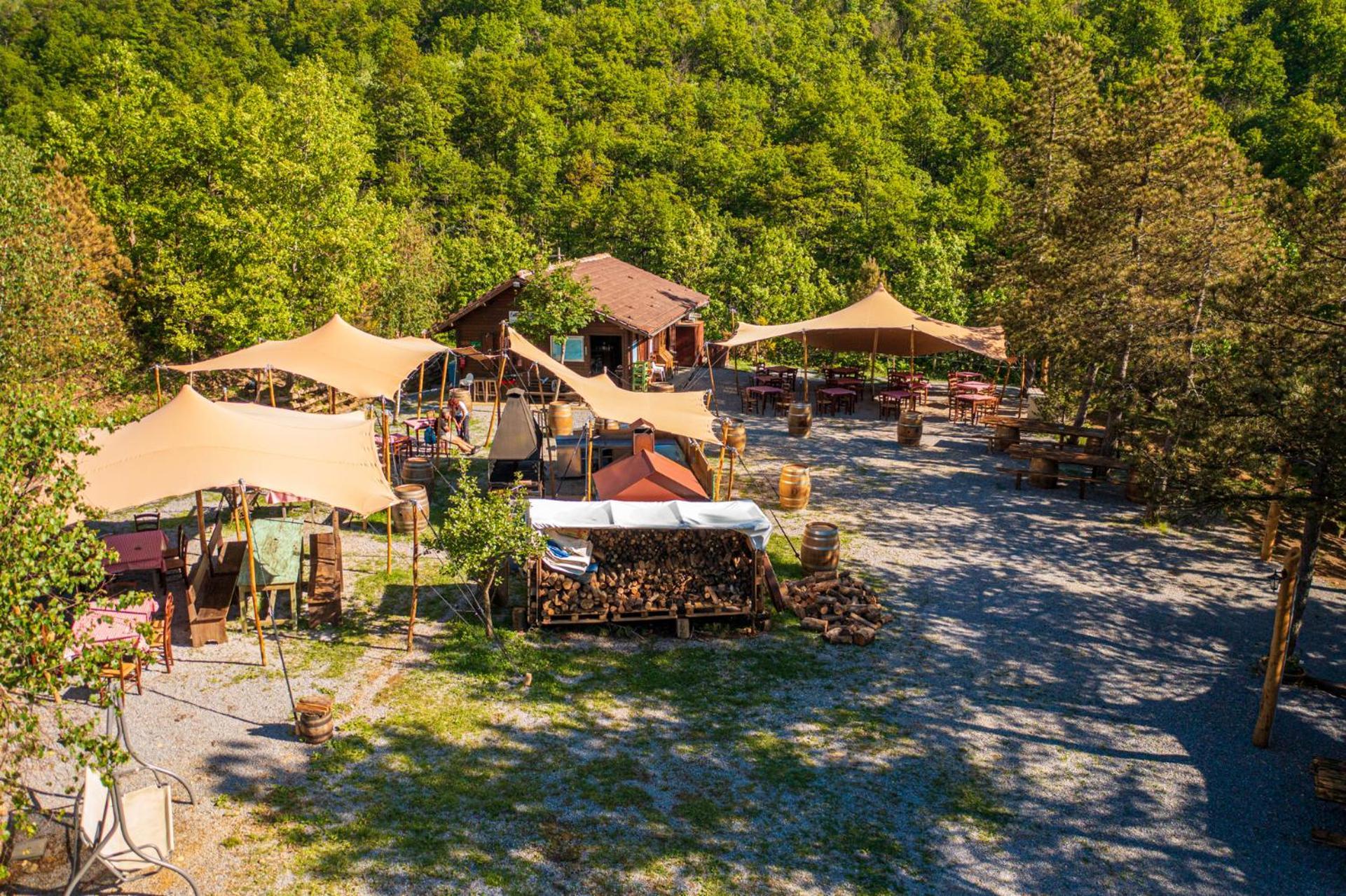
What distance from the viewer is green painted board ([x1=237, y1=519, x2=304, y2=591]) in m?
10.7

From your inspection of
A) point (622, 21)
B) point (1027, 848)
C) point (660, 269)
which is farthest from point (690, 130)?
point (1027, 848)

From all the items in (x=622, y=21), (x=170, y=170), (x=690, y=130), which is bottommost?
(x=170, y=170)

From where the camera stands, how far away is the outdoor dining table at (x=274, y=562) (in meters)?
10.7

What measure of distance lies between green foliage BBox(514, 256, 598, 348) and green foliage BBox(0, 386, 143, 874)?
19880 millimetres

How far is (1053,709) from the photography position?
9656mm

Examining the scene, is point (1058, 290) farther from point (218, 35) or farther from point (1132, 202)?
point (218, 35)

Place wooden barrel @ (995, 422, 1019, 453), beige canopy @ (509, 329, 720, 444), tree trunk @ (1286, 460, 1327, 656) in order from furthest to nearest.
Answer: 1. wooden barrel @ (995, 422, 1019, 453)
2. beige canopy @ (509, 329, 720, 444)
3. tree trunk @ (1286, 460, 1327, 656)

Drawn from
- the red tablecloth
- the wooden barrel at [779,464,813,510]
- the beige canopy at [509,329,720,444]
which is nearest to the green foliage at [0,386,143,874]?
the red tablecloth

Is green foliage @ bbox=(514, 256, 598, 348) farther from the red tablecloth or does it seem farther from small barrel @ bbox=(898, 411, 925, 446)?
the red tablecloth

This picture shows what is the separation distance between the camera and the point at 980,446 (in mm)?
21781

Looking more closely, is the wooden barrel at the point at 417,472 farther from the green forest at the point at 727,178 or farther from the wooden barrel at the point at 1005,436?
the wooden barrel at the point at 1005,436

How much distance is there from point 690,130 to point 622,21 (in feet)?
74.0

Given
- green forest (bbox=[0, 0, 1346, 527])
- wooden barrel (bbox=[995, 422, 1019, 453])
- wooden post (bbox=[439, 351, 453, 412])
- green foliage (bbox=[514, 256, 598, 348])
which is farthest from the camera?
green foliage (bbox=[514, 256, 598, 348])

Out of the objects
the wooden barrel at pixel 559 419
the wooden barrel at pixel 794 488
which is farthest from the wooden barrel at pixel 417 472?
the wooden barrel at pixel 794 488
